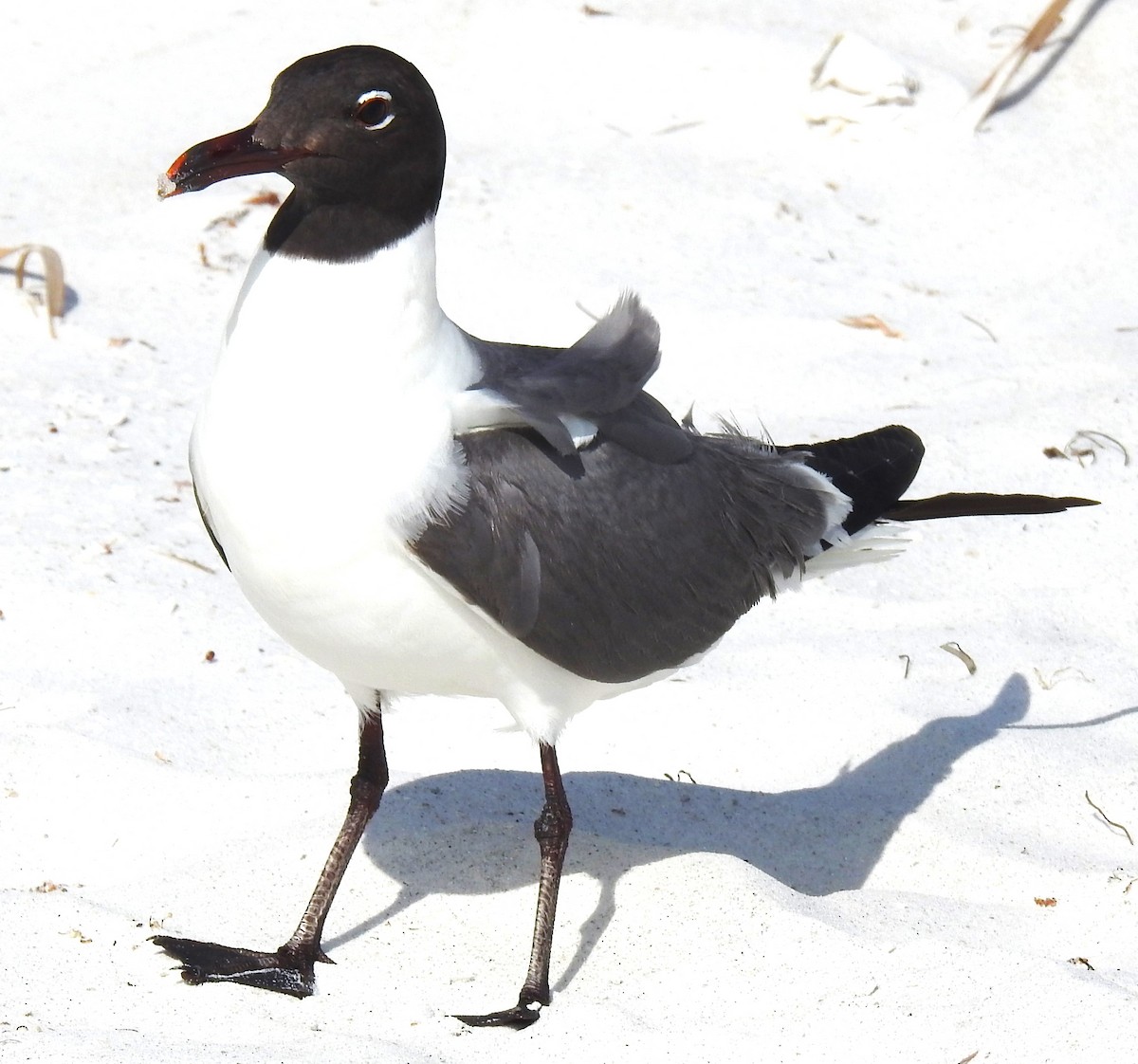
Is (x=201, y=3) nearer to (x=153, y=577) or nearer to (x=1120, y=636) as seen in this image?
(x=153, y=577)

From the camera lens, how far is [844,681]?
518 cm

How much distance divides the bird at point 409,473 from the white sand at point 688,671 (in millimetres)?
286

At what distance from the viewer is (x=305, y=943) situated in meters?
3.87

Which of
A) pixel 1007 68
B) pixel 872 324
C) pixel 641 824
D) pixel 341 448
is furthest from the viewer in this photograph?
pixel 1007 68

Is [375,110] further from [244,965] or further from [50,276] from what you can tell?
[50,276]

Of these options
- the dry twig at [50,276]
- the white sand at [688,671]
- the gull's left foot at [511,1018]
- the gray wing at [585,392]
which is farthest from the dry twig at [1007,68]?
the gull's left foot at [511,1018]

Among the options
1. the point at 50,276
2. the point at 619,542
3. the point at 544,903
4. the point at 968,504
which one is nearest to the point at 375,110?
the point at 619,542

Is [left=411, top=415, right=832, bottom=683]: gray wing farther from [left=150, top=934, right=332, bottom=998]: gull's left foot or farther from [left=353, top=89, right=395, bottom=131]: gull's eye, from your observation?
[left=150, top=934, right=332, bottom=998]: gull's left foot

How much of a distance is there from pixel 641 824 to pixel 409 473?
1.54m

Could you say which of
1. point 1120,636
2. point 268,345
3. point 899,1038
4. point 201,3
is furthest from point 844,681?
point 201,3

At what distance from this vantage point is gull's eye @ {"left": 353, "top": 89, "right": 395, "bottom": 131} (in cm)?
337

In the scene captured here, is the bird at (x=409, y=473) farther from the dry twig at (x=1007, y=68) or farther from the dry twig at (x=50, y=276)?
the dry twig at (x=1007, y=68)

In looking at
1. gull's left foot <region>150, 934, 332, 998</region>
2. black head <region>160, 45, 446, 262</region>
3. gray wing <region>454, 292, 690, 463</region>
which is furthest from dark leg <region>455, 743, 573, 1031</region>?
black head <region>160, 45, 446, 262</region>

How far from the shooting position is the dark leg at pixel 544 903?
11.9ft
